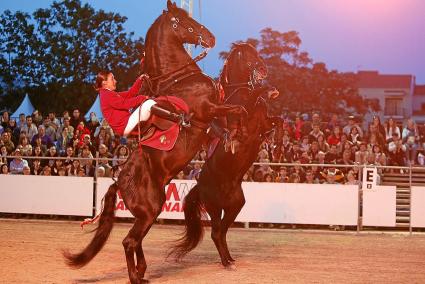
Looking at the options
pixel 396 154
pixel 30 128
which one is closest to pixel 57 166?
pixel 30 128

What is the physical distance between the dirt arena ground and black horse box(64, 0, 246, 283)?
60 centimetres

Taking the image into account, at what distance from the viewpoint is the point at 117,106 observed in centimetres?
723

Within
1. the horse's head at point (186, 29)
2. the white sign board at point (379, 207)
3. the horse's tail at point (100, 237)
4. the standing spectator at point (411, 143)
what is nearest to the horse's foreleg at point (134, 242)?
the horse's tail at point (100, 237)

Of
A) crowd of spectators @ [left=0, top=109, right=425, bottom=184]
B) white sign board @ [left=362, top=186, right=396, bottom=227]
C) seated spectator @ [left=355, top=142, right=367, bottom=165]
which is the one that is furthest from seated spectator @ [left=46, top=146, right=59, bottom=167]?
white sign board @ [left=362, top=186, right=396, bottom=227]

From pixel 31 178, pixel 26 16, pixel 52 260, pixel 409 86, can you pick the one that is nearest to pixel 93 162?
pixel 31 178

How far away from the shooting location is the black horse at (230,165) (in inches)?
347

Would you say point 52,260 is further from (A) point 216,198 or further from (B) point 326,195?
(B) point 326,195

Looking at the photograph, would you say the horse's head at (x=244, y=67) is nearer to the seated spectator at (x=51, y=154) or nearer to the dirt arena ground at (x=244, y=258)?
the dirt arena ground at (x=244, y=258)

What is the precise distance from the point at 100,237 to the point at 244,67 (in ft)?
10.4

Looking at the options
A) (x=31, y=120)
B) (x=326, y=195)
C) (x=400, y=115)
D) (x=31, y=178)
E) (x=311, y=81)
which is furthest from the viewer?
(x=400, y=115)

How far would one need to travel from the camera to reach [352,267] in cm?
874

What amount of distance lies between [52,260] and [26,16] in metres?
32.3

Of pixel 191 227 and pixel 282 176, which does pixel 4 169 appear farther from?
pixel 191 227

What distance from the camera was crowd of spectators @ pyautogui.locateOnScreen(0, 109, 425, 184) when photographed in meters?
14.2
